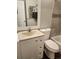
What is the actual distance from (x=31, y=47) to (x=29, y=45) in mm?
74

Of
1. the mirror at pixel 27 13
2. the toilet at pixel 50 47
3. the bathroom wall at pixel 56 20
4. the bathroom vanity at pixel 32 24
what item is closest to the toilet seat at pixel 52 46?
the toilet at pixel 50 47

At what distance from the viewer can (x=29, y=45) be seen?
2.29 m

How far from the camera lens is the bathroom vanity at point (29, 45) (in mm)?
2197

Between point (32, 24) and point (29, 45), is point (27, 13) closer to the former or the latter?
point (32, 24)

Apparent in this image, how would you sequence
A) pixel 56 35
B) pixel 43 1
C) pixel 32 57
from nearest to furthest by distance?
pixel 32 57 → pixel 43 1 → pixel 56 35

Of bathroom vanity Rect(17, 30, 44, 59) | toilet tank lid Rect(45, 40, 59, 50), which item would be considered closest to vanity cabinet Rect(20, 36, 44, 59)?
bathroom vanity Rect(17, 30, 44, 59)

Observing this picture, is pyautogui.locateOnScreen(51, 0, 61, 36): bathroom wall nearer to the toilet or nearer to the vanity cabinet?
the toilet

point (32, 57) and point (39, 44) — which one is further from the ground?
point (39, 44)
